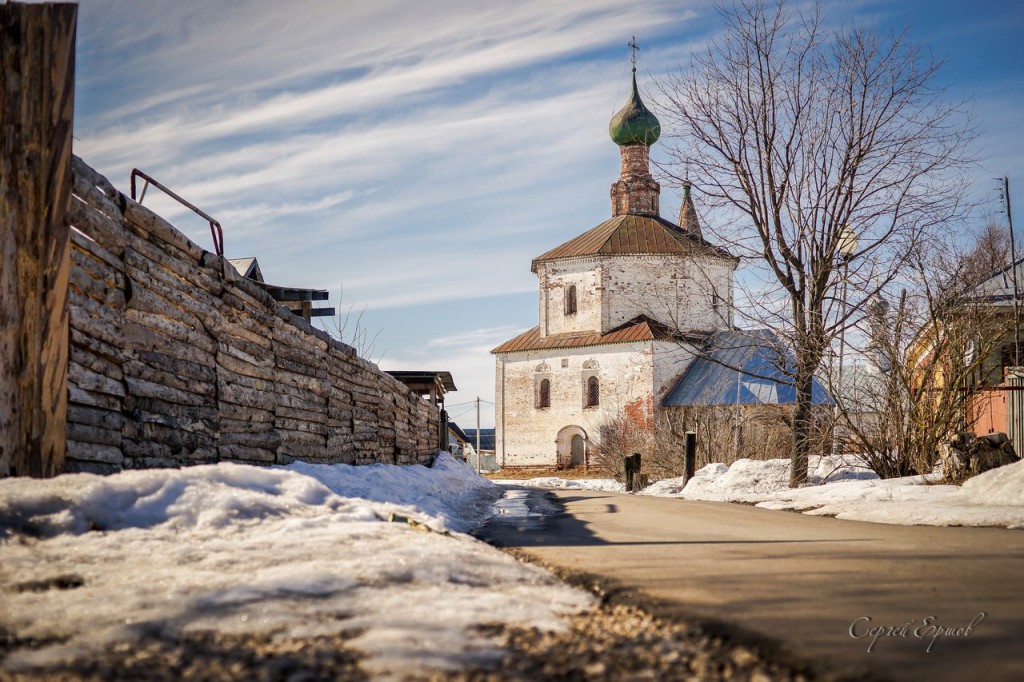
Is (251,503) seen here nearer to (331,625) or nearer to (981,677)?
(331,625)

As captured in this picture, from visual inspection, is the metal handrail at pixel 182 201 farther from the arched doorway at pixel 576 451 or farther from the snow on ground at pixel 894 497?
the arched doorway at pixel 576 451

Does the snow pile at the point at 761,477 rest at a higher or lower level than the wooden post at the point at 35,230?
lower

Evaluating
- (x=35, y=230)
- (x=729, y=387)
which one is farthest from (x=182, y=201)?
(x=729, y=387)

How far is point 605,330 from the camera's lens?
43.2 meters

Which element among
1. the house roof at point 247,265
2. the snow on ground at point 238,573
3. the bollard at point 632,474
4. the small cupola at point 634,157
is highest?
the small cupola at point 634,157

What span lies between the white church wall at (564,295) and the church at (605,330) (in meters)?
0.05

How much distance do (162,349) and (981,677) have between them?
6.02 meters

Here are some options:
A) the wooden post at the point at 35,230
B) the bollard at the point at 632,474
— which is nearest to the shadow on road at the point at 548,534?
the wooden post at the point at 35,230

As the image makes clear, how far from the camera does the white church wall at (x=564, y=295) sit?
142ft

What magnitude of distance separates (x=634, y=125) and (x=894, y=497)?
36115 mm

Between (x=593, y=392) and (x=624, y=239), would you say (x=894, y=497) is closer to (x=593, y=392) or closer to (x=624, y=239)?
(x=593, y=392)

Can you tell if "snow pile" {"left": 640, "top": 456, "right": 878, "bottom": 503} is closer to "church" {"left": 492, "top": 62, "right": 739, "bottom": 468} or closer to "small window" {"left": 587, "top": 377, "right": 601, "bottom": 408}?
"church" {"left": 492, "top": 62, "right": 739, "bottom": 468}

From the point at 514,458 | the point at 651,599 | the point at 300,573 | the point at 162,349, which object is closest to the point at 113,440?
the point at 162,349

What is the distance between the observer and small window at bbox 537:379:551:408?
145 ft
